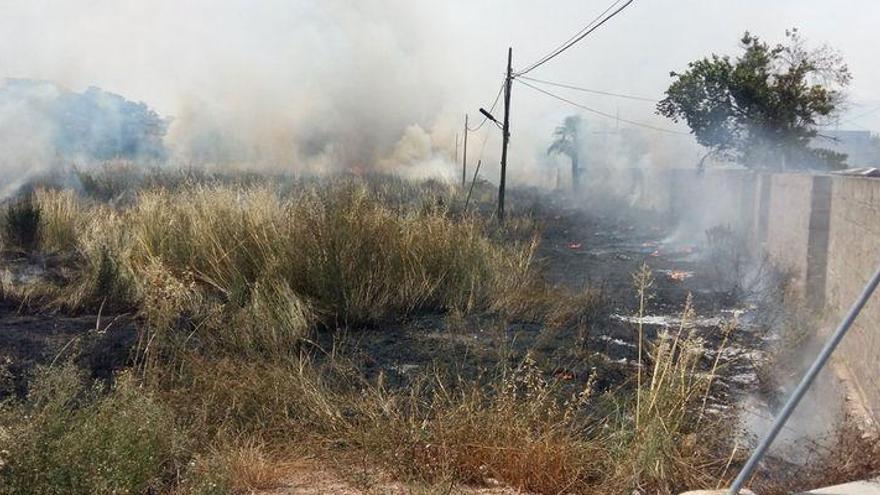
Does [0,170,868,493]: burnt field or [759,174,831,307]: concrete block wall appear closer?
[0,170,868,493]: burnt field

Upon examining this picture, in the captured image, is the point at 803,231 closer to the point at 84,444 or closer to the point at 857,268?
the point at 857,268

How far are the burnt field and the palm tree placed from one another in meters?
33.5

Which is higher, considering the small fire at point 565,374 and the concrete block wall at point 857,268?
the concrete block wall at point 857,268

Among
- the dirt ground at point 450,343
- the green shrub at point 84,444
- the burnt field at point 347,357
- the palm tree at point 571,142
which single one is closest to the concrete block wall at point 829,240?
the burnt field at point 347,357

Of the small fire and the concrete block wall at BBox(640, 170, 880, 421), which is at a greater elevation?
the concrete block wall at BBox(640, 170, 880, 421)

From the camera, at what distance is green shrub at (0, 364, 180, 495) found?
355cm

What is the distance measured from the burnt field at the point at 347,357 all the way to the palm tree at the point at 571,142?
33.5 m

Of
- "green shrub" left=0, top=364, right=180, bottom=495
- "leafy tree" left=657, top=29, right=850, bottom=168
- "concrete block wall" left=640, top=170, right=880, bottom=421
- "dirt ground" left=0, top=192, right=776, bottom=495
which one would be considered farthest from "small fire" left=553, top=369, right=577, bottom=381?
"leafy tree" left=657, top=29, right=850, bottom=168

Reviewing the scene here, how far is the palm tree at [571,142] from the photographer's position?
155 feet

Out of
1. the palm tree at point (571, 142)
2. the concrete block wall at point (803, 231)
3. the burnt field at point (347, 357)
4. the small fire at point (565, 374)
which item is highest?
the palm tree at point (571, 142)

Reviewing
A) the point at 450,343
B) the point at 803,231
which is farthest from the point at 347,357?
the point at 803,231

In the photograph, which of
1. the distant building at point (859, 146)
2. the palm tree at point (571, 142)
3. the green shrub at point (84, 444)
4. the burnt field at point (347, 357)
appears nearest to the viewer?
the green shrub at point (84, 444)

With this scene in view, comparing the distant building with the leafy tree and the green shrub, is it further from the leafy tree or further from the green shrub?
the green shrub

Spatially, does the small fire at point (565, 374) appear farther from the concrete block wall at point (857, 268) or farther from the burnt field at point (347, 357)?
the concrete block wall at point (857, 268)
